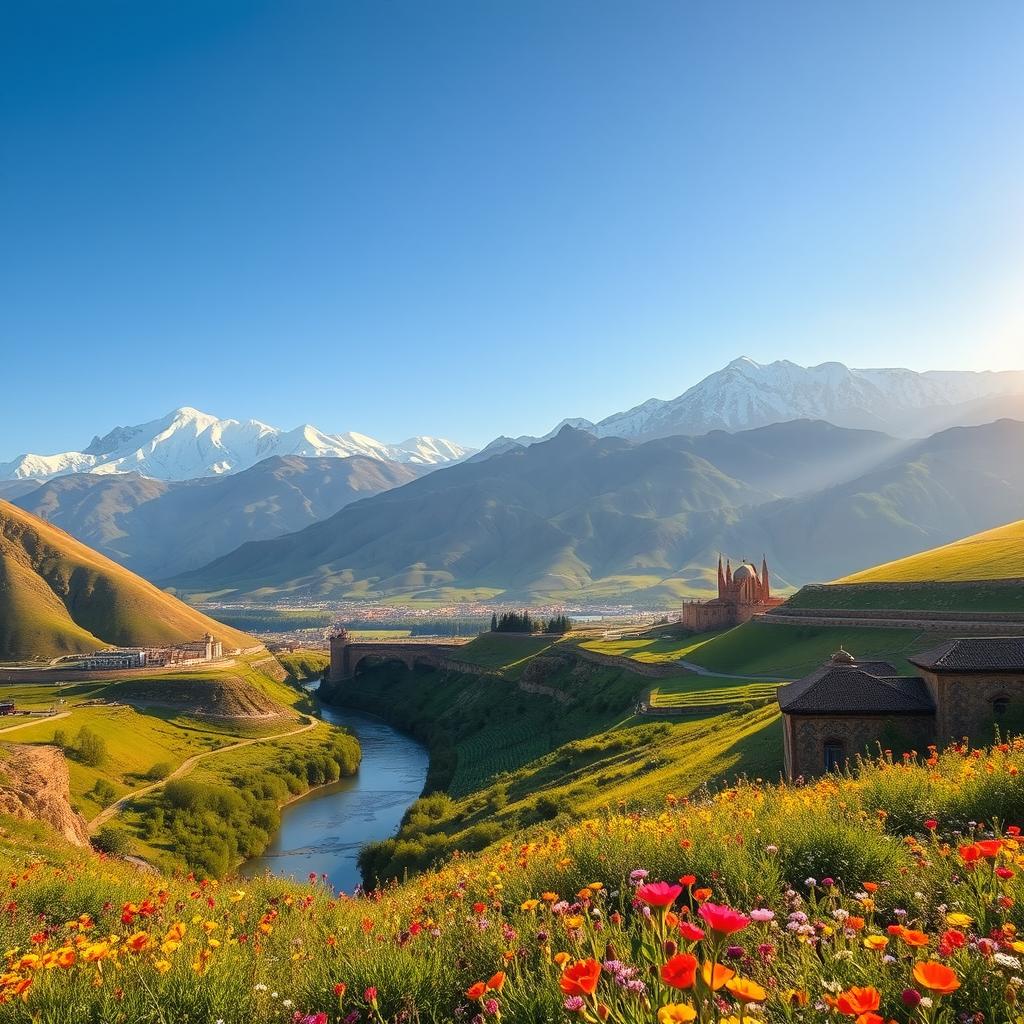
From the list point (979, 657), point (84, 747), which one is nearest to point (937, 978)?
point (979, 657)

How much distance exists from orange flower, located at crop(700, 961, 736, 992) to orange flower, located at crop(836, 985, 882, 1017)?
1.55 feet

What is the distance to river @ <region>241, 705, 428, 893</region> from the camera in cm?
5550

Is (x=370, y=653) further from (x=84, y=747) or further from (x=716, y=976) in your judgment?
(x=716, y=976)

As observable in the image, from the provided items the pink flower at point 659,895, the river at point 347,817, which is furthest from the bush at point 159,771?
the pink flower at point 659,895

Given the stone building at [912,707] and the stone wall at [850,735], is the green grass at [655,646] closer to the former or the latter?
the stone building at [912,707]

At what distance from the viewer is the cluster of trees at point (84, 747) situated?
67.3 metres

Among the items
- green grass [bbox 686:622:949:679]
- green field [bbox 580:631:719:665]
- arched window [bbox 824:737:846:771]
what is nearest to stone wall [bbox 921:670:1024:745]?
arched window [bbox 824:737:846:771]

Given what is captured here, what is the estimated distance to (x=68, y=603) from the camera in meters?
154

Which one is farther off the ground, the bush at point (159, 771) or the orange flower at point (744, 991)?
the orange flower at point (744, 991)

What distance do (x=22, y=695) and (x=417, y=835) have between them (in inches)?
3004

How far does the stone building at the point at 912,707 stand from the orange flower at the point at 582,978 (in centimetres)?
2793

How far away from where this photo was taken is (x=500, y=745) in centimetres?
8006

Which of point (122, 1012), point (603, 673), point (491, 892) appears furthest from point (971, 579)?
point (122, 1012)

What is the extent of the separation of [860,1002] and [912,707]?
97.9ft
